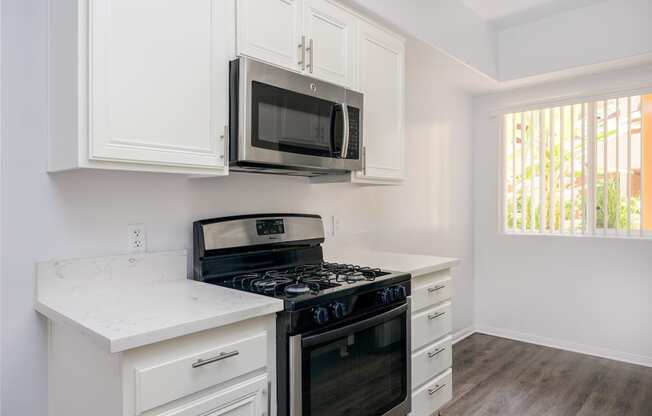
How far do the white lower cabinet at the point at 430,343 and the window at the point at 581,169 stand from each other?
186 centimetres

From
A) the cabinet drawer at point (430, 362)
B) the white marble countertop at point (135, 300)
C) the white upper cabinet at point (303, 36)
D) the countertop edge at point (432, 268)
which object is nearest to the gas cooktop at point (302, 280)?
the white marble countertop at point (135, 300)

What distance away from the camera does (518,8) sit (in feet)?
10.6

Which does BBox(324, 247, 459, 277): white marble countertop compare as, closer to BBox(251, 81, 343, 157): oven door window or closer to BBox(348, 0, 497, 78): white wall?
BBox(251, 81, 343, 157): oven door window

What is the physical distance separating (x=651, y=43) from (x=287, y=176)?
265cm

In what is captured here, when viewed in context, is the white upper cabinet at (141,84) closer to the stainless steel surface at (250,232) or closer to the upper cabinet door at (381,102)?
the stainless steel surface at (250,232)

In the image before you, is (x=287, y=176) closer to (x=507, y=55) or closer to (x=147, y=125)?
(x=147, y=125)

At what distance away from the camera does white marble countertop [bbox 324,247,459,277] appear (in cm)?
219

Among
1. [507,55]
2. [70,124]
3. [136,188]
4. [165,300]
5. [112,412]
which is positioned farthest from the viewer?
[507,55]

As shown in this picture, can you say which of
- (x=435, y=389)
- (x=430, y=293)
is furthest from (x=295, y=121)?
(x=435, y=389)

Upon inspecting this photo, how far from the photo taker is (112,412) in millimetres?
1137

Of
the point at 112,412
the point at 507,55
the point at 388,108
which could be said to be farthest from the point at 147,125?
the point at 507,55

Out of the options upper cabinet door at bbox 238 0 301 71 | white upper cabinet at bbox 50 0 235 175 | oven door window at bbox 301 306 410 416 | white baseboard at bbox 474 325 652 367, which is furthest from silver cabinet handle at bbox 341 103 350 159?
white baseboard at bbox 474 325 652 367

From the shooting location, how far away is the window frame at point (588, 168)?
3.37 meters

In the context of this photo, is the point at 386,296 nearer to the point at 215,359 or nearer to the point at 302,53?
the point at 215,359
